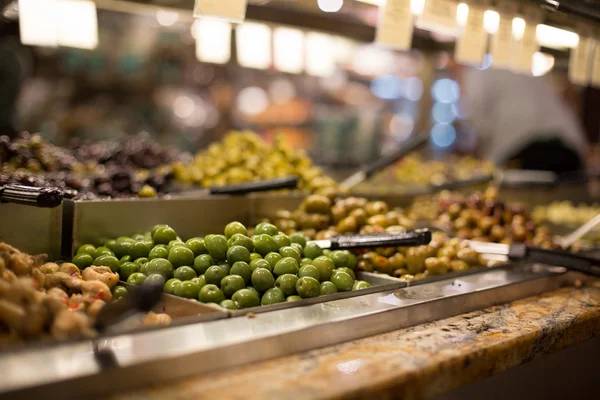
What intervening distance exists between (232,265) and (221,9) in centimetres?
114

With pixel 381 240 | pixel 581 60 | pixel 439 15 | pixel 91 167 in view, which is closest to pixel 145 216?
pixel 381 240

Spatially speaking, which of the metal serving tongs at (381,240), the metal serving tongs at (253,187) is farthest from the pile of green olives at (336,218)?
the metal serving tongs at (381,240)

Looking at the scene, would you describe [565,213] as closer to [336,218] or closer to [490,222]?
[490,222]

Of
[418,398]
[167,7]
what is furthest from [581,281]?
[167,7]

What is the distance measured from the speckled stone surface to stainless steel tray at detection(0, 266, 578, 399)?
4 cm

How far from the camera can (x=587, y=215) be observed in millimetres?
5375

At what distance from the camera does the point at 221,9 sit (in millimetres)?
2660

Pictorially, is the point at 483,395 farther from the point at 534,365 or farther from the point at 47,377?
the point at 47,377

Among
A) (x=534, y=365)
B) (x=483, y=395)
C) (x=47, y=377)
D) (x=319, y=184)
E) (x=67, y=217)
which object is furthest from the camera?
(x=319, y=184)

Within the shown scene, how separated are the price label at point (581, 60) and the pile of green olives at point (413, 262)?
2.47 metres

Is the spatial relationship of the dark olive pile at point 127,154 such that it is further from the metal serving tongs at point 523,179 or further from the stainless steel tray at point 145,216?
the metal serving tongs at point 523,179

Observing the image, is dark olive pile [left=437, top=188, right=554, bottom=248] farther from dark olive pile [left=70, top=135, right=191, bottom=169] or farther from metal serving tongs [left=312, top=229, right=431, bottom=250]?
dark olive pile [left=70, top=135, right=191, bottom=169]

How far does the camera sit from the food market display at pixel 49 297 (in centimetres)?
155

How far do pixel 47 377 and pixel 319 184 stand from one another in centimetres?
258
